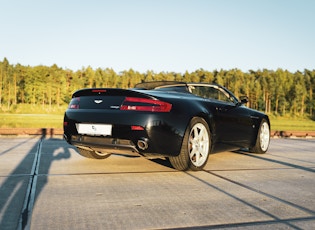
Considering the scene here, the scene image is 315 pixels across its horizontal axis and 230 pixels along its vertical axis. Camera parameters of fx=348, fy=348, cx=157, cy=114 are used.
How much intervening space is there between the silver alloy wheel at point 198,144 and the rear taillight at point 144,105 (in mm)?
569

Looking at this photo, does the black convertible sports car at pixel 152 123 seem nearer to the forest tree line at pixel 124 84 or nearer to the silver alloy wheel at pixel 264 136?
the silver alloy wheel at pixel 264 136

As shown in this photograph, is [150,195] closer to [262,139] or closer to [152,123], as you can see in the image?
[152,123]

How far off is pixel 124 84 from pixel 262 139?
3313 inches

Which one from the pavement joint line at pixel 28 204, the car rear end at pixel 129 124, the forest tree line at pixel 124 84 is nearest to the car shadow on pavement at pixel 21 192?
the pavement joint line at pixel 28 204

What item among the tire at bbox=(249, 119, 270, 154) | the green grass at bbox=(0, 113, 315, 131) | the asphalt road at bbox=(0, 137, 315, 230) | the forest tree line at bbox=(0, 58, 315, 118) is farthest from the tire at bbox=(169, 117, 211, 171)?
the forest tree line at bbox=(0, 58, 315, 118)

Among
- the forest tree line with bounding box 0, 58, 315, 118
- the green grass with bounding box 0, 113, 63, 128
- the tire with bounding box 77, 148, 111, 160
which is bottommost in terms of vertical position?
the green grass with bounding box 0, 113, 63, 128

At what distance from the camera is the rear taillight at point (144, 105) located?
409 centimetres

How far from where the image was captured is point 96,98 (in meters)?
4.43

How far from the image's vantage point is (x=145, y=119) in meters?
4.01

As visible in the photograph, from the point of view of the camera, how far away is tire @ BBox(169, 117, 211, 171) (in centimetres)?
434

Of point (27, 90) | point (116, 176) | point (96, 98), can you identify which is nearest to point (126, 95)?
point (96, 98)

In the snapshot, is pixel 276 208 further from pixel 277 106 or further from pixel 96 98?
pixel 277 106

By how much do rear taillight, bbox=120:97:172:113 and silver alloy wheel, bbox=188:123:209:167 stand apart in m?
0.57

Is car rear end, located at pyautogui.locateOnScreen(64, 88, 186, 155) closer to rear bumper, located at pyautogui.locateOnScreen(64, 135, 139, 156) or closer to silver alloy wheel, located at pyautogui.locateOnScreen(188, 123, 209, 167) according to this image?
rear bumper, located at pyautogui.locateOnScreen(64, 135, 139, 156)
